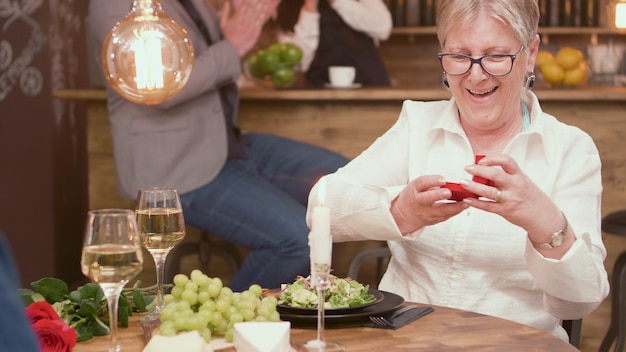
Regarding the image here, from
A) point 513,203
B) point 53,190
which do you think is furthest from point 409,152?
point 53,190

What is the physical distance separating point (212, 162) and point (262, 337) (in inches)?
78.5

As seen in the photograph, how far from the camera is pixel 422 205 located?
5.71ft

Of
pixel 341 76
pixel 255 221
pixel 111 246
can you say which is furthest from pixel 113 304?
pixel 341 76

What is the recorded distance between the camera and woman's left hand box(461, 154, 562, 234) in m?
1.59

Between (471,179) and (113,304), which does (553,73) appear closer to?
(471,179)

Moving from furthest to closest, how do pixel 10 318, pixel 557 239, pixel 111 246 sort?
1. pixel 557 239
2. pixel 111 246
3. pixel 10 318

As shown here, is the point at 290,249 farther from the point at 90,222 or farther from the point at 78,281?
the point at 78,281

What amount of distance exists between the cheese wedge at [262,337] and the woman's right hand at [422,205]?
20.0 inches

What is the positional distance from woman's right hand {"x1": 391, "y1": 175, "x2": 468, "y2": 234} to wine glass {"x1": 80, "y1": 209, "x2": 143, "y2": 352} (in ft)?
2.09

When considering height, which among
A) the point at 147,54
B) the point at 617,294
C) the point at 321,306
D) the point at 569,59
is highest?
the point at 147,54

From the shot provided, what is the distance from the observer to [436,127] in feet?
6.66

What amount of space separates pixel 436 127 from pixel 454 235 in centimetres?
24

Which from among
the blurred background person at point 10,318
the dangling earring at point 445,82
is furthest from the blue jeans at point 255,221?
the blurred background person at point 10,318

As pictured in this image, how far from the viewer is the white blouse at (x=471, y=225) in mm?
1878
